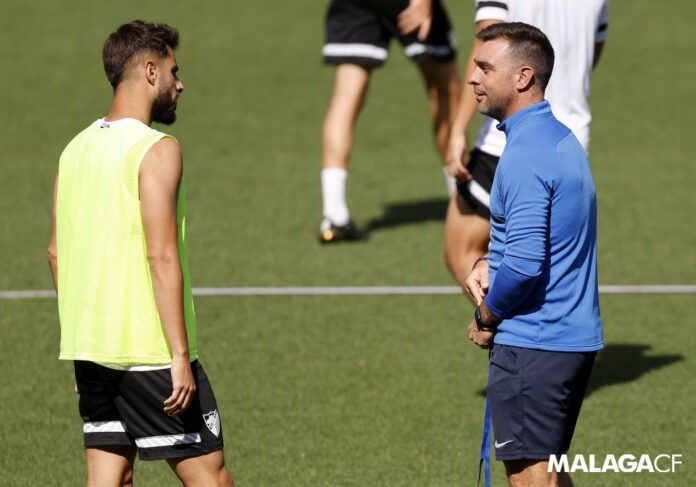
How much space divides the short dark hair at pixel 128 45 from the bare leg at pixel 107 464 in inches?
45.9

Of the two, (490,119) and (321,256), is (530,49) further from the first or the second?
(321,256)

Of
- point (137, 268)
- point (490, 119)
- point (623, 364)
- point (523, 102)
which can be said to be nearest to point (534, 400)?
point (523, 102)

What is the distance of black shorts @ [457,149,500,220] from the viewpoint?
19.3 ft

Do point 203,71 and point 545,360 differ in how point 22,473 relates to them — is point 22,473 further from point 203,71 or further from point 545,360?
point 203,71

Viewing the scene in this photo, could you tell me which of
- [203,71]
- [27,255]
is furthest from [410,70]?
[27,255]

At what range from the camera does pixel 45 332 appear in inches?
283

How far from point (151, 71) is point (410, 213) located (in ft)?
19.3

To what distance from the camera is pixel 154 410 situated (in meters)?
A: 3.98

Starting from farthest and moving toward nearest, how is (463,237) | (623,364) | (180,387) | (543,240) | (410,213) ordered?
1. (410,213)
2. (623,364)
3. (463,237)
4. (180,387)
5. (543,240)

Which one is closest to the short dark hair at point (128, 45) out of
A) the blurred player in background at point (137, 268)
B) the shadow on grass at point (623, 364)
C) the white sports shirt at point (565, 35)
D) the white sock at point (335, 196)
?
the blurred player in background at point (137, 268)

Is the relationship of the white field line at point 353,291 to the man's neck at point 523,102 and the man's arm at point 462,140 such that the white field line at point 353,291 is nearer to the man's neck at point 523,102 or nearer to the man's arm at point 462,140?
the man's arm at point 462,140

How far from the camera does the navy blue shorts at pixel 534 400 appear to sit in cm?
392

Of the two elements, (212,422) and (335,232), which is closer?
(212,422)

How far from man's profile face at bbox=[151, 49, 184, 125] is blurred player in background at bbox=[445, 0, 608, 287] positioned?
6.28ft
